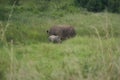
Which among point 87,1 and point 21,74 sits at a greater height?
point 21,74

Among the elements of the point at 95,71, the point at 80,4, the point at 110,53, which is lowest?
the point at 80,4

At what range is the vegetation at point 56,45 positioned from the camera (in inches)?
137

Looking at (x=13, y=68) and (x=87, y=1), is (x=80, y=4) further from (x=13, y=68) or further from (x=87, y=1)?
(x=13, y=68)

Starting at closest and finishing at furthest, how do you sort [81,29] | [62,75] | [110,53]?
[110,53] < [62,75] < [81,29]

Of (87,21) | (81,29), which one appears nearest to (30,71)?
(81,29)

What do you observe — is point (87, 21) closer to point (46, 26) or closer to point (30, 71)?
point (46, 26)

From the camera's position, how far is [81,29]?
15.7m

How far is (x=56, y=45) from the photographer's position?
11438mm

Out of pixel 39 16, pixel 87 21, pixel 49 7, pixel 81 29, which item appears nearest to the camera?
pixel 81 29

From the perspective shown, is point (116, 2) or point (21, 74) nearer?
point (21, 74)

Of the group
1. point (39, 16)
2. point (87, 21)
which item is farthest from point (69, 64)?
point (39, 16)

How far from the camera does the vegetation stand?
3.47m

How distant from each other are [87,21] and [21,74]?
13.7 meters

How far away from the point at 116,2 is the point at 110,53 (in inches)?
727
